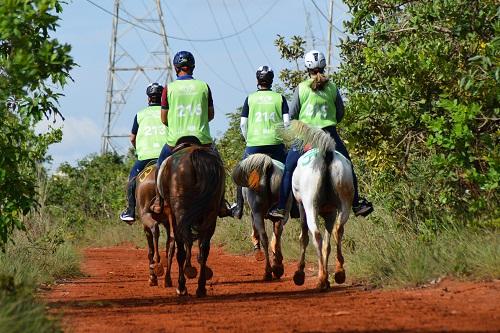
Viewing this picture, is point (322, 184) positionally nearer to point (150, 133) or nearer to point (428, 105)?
point (428, 105)

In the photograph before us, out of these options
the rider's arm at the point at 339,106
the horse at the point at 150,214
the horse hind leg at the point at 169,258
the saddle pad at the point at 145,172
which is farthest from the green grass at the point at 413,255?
the saddle pad at the point at 145,172

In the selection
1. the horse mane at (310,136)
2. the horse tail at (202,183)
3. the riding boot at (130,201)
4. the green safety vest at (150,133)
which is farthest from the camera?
the riding boot at (130,201)

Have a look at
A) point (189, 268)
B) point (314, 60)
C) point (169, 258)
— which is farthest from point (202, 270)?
point (314, 60)

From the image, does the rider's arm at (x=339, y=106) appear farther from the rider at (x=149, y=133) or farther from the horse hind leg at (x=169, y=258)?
the rider at (x=149, y=133)

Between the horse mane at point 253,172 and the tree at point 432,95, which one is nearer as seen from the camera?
the tree at point 432,95

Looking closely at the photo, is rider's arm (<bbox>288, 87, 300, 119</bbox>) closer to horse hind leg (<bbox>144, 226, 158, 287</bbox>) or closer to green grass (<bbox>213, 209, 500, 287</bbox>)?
green grass (<bbox>213, 209, 500, 287</bbox>)

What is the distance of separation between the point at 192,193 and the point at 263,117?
10.8 feet

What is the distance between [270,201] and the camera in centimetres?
1586

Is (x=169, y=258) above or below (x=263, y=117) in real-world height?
below

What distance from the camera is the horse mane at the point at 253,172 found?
15531 millimetres

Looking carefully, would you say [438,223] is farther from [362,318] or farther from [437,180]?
[362,318]

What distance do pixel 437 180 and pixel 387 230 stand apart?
4.45ft

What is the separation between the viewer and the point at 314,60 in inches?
539

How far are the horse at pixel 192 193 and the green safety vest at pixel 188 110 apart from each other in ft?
0.80
